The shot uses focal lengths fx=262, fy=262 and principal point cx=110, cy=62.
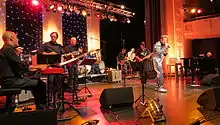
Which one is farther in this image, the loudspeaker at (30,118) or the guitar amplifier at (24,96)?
the guitar amplifier at (24,96)

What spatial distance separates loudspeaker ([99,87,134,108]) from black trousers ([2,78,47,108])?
5.44 ft

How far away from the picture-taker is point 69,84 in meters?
8.38

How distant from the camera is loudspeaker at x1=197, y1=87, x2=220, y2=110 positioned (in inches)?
213

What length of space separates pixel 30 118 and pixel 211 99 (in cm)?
420

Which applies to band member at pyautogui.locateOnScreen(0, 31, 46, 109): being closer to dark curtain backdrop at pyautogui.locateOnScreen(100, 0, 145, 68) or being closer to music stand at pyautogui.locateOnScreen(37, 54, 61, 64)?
music stand at pyautogui.locateOnScreen(37, 54, 61, 64)

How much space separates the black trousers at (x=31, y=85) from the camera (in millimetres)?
4238

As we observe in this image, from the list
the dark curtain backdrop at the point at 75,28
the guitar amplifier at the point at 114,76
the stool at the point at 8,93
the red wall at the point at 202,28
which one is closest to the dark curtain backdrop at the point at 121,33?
the dark curtain backdrop at the point at 75,28

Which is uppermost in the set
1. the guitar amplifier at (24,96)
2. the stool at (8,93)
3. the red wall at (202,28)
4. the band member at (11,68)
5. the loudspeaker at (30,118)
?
the red wall at (202,28)

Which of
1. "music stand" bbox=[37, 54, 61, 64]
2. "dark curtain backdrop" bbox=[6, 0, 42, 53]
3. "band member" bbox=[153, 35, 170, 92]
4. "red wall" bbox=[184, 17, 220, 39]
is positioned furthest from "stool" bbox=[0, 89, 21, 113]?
"red wall" bbox=[184, 17, 220, 39]

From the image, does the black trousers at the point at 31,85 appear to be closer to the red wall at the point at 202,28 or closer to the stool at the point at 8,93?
the stool at the point at 8,93

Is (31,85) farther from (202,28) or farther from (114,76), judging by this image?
(202,28)

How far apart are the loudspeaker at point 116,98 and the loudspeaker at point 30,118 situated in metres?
3.22

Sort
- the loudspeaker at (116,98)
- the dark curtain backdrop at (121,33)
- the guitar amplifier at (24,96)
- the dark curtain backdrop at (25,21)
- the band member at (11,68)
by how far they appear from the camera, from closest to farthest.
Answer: the band member at (11,68) < the loudspeaker at (116,98) < the guitar amplifier at (24,96) < the dark curtain backdrop at (25,21) < the dark curtain backdrop at (121,33)

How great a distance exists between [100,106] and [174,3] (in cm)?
1031
